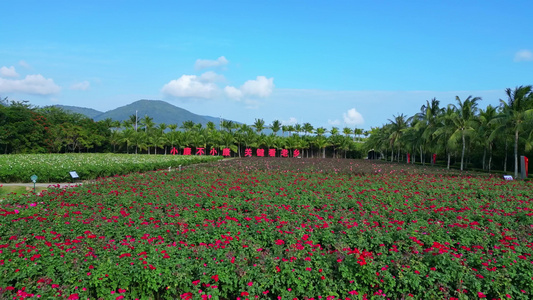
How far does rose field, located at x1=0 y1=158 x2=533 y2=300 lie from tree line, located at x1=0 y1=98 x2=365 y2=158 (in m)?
43.6

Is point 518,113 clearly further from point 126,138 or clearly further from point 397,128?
point 126,138

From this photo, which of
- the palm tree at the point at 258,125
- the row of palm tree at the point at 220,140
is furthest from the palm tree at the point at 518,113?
the palm tree at the point at 258,125

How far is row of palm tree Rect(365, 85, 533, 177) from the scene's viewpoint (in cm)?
2375

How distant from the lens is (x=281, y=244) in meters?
6.14

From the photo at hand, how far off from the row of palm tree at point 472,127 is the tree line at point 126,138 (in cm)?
2433

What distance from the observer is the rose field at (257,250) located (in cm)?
472

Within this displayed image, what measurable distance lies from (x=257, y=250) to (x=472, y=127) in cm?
3153

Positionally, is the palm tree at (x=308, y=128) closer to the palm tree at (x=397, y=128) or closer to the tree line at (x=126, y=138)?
the tree line at (x=126, y=138)

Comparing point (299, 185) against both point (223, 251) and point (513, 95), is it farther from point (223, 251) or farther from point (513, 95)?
point (513, 95)

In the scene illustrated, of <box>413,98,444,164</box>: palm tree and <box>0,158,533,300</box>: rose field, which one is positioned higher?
<box>413,98,444,164</box>: palm tree

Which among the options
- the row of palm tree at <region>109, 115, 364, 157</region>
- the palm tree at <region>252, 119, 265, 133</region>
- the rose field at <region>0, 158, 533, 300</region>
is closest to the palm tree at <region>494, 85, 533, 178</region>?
the rose field at <region>0, 158, 533, 300</region>

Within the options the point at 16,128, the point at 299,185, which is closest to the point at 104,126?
the point at 16,128

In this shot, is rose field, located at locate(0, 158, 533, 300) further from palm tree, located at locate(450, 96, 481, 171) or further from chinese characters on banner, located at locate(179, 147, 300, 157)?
chinese characters on banner, located at locate(179, 147, 300, 157)

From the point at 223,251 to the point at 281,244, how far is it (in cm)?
109
